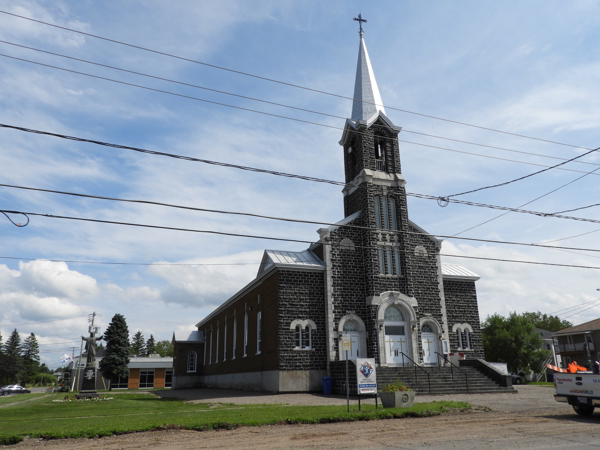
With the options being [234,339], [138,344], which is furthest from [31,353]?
[234,339]

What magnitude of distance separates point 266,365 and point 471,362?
12415 mm

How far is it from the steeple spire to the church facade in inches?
4.1

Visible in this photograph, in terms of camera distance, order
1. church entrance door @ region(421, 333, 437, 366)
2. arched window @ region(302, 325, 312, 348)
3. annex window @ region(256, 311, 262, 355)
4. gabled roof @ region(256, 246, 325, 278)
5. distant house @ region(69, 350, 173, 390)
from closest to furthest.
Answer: arched window @ region(302, 325, 312, 348) < gabled roof @ region(256, 246, 325, 278) < church entrance door @ region(421, 333, 437, 366) < annex window @ region(256, 311, 262, 355) < distant house @ region(69, 350, 173, 390)

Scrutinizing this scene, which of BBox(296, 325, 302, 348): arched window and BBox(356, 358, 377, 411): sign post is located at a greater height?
BBox(296, 325, 302, 348): arched window

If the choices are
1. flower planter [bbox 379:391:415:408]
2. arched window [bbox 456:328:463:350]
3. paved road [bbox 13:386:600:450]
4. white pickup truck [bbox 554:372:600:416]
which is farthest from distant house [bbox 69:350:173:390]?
white pickup truck [bbox 554:372:600:416]

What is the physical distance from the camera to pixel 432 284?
31.8 metres

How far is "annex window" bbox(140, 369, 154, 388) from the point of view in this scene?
63.8 meters

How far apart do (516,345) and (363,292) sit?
26.6m

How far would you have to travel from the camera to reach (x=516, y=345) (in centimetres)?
4806

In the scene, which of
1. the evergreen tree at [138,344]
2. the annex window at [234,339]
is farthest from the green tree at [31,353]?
the annex window at [234,339]

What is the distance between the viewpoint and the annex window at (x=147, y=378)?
6379cm

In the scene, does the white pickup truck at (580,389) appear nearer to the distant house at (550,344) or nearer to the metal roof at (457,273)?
the distant house at (550,344)

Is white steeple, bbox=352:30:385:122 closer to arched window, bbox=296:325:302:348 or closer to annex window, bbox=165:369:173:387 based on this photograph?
arched window, bbox=296:325:302:348

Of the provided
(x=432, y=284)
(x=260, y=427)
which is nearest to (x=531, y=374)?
(x=432, y=284)
